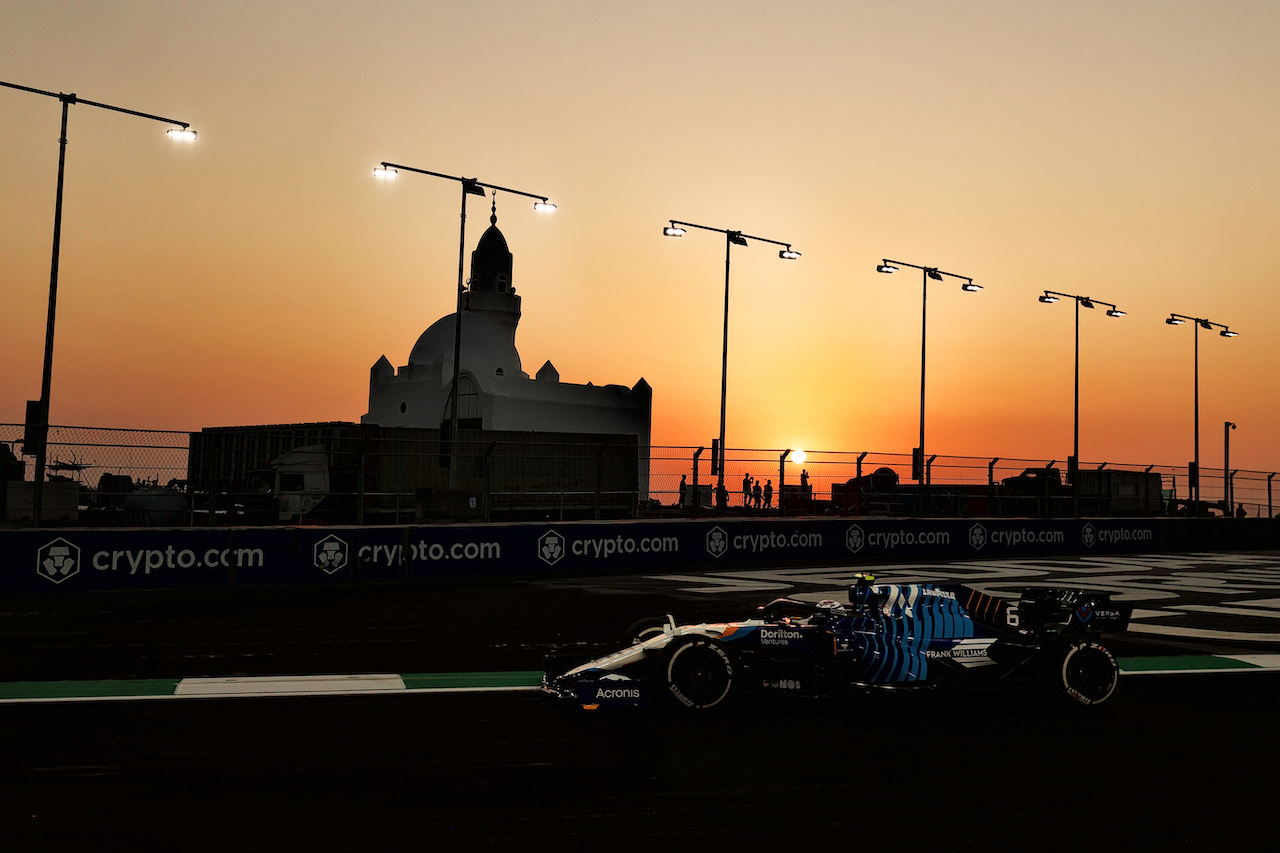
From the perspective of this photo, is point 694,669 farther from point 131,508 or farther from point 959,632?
point 131,508

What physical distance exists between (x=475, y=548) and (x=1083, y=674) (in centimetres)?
1338

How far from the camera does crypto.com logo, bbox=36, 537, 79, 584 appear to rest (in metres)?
16.3

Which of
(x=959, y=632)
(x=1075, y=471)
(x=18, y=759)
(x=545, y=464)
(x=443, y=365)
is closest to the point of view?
(x=18, y=759)

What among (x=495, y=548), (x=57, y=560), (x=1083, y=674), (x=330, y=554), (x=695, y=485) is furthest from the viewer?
(x=695, y=485)

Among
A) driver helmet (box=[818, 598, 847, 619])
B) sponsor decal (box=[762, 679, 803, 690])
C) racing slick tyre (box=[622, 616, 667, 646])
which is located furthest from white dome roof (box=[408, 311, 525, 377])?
sponsor decal (box=[762, 679, 803, 690])

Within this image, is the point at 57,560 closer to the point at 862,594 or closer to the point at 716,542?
the point at 716,542

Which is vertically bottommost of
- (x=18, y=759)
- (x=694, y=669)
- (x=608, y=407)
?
(x=18, y=759)

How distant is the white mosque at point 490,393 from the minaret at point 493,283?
14.5 ft

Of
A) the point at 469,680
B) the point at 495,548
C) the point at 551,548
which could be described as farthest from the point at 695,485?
the point at 469,680

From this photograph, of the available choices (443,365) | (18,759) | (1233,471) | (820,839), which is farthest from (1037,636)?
(443,365)

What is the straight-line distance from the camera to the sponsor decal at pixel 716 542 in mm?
23281

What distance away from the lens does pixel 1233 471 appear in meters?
35.2

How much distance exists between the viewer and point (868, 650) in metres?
8.26

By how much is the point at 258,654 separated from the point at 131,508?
7.89 meters
